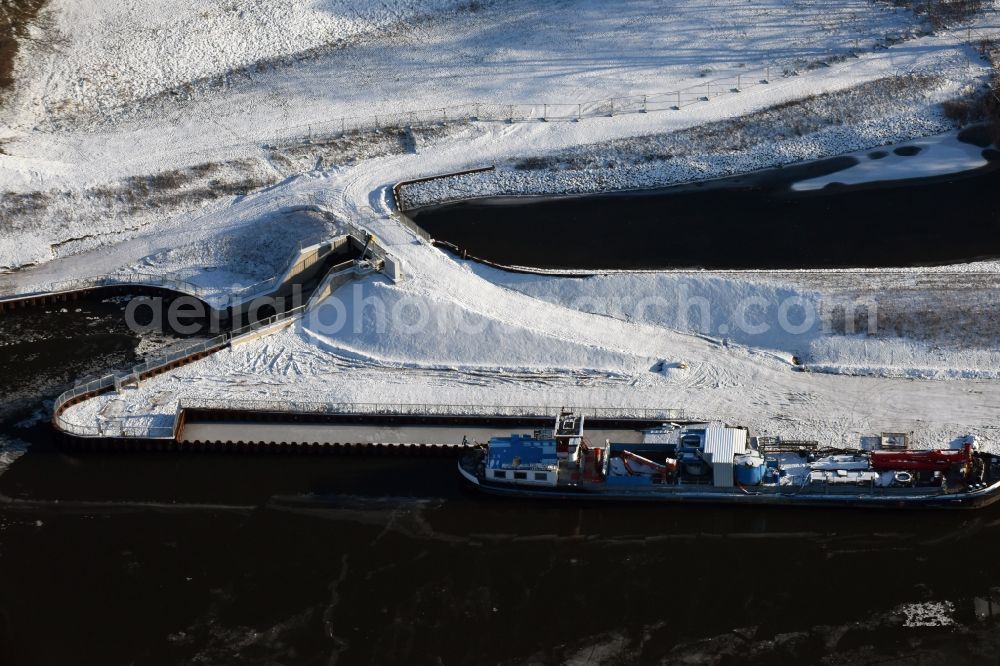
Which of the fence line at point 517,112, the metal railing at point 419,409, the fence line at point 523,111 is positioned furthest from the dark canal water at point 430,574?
the fence line at point 523,111

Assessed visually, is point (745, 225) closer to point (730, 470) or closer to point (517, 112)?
point (517, 112)

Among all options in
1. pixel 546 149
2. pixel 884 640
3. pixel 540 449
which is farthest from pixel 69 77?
pixel 884 640

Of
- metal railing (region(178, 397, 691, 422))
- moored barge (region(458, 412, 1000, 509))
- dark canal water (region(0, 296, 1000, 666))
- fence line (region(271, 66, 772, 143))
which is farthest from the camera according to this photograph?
fence line (region(271, 66, 772, 143))

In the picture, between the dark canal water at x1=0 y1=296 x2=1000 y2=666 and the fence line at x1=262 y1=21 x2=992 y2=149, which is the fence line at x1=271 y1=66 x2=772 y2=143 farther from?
the dark canal water at x1=0 y1=296 x2=1000 y2=666

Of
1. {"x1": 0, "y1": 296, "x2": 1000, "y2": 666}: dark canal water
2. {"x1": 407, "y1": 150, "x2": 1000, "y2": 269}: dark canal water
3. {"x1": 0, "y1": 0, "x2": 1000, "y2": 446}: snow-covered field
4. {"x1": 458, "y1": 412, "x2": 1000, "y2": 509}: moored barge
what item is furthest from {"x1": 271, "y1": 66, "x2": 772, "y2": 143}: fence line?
{"x1": 458, "y1": 412, "x2": 1000, "y2": 509}: moored barge

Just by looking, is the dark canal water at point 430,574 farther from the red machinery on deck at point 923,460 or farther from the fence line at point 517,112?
the fence line at point 517,112

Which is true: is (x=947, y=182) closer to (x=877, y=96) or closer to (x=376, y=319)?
(x=877, y=96)
